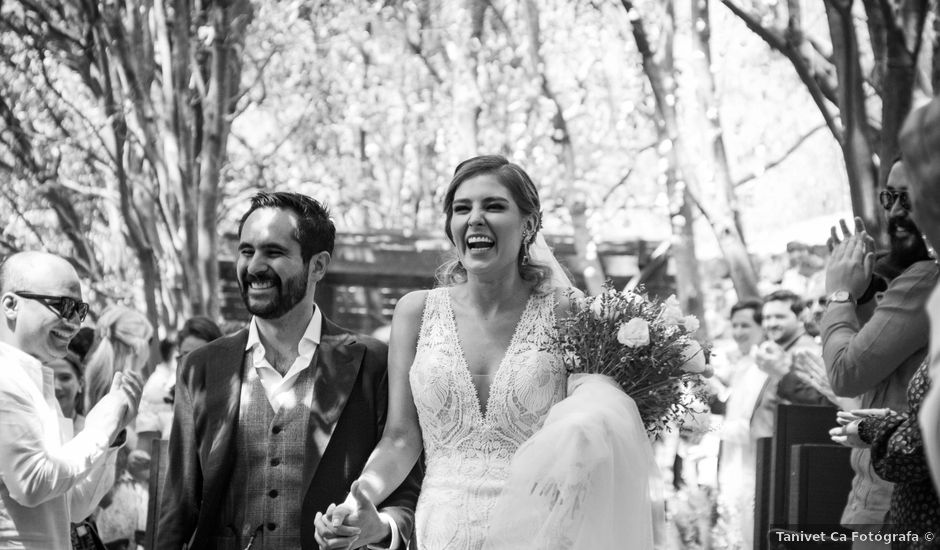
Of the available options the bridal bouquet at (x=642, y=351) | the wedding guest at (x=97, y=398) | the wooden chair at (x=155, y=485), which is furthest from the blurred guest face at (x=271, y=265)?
the wedding guest at (x=97, y=398)

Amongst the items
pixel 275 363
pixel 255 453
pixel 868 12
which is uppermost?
pixel 868 12

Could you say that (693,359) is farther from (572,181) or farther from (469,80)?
(469,80)

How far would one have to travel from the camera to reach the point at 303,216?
16.8 feet

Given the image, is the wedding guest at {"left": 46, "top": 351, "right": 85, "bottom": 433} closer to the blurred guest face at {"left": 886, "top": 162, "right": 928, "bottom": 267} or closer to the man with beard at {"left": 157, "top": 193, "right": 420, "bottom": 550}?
the man with beard at {"left": 157, "top": 193, "right": 420, "bottom": 550}

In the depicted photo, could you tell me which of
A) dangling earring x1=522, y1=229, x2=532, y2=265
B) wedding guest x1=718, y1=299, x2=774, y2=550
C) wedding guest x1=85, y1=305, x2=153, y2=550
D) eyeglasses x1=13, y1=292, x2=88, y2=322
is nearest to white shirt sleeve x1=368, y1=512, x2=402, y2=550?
dangling earring x1=522, y1=229, x2=532, y2=265

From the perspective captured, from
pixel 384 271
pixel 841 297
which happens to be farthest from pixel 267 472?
pixel 384 271

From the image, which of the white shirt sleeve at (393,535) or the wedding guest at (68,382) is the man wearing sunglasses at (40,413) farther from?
the wedding guest at (68,382)

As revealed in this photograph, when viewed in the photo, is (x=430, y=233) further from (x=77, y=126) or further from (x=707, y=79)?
(x=707, y=79)

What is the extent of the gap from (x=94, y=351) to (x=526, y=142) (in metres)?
13.9

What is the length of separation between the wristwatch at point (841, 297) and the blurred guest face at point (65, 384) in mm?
4045

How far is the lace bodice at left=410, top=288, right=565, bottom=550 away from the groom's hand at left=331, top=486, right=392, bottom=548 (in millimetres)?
252

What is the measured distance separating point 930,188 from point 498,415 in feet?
9.48

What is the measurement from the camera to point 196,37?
13.4 m

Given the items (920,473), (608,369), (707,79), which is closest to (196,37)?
(707,79)
